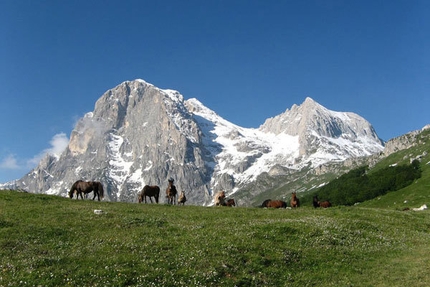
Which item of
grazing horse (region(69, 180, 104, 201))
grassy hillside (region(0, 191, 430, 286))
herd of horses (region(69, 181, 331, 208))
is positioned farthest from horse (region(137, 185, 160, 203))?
grassy hillside (region(0, 191, 430, 286))

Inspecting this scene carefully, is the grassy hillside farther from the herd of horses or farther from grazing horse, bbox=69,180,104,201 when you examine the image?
the herd of horses

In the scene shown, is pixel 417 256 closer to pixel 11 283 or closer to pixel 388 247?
pixel 388 247

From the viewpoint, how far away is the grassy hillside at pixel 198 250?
64.3ft

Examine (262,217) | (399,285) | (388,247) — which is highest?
(262,217)

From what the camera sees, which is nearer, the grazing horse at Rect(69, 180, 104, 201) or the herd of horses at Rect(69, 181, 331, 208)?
the grazing horse at Rect(69, 180, 104, 201)

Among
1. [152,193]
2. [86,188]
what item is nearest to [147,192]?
[152,193]

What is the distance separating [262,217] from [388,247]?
10.7 meters

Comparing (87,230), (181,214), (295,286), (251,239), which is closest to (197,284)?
(295,286)

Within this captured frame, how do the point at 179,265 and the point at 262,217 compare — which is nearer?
the point at 179,265

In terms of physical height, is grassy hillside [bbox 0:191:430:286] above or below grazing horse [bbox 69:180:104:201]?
below

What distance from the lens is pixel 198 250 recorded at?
23016mm

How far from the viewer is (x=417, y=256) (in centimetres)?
2666

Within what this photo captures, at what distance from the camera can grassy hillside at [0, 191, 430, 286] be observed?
1961 cm

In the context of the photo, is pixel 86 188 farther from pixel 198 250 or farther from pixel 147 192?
pixel 198 250
